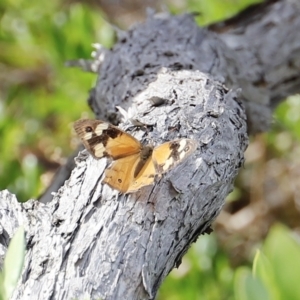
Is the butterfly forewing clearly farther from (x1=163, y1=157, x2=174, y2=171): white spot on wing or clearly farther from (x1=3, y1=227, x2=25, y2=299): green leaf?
(x1=3, y1=227, x2=25, y2=299): green leaf

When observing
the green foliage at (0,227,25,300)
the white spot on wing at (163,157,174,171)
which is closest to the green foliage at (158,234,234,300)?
the white spot on wing at (163,157,174,171)

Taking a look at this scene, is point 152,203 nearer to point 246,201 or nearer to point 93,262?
point 93,262

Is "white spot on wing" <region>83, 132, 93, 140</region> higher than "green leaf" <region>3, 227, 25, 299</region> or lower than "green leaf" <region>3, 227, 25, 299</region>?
lower

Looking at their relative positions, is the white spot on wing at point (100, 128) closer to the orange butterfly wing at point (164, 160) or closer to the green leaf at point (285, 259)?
the orange butterfly wing at point (164, 160)

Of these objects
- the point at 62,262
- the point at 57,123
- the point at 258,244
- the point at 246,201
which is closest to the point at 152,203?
the point at 62,262

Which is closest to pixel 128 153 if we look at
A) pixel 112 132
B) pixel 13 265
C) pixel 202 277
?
pixel 112 132

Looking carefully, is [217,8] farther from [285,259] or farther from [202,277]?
[285,259]
